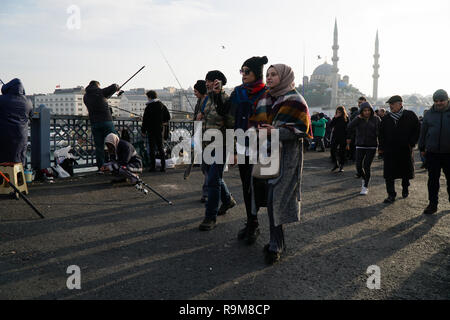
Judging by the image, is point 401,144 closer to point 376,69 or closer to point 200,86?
point 200,86

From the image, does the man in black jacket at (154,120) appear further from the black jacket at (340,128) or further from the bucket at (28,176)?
the black jacket at (340,128)

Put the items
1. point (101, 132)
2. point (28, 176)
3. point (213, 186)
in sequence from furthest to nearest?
point (101, 132), point (28, 176), point (213, 186)

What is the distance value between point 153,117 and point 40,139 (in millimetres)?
2683

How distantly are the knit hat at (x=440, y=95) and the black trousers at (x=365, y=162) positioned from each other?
1.85m

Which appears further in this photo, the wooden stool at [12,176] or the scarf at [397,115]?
the scarf at [397,115]

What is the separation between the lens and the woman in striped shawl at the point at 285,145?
137 inches

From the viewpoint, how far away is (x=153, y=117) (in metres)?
9.50

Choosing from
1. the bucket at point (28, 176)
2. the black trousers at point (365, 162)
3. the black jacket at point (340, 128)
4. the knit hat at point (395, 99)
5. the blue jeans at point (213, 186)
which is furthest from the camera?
the black jacket at point (340, 128)

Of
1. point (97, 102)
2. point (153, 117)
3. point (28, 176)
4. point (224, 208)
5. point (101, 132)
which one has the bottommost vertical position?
point (224, 208)

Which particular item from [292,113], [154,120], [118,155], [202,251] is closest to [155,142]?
[154,120]

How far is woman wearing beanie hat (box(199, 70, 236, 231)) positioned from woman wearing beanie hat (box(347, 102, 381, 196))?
3.93 m

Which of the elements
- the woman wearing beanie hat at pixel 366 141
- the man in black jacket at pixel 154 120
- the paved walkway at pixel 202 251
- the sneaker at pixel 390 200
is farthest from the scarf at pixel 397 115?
the man in black jacket at pixel 154 120

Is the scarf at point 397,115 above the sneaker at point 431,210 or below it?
above

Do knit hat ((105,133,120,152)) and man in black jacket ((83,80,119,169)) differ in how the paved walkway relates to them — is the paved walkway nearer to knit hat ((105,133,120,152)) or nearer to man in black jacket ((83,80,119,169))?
knit hat ((105,133,120,152))
